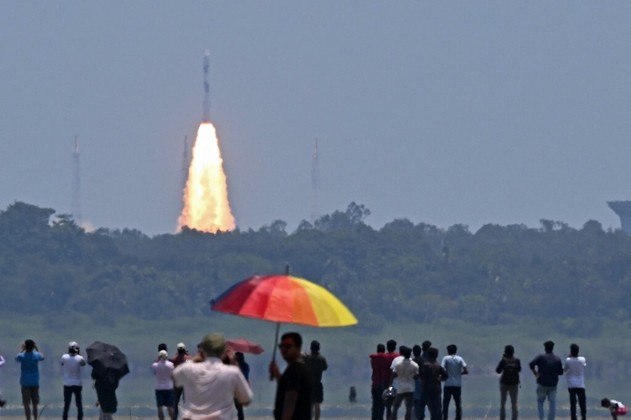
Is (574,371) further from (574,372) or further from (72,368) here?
(72,368)

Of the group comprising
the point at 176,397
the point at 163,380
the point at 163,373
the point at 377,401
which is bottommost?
the point at 176,397

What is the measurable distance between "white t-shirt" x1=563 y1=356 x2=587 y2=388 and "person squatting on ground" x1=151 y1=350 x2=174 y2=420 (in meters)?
7.25

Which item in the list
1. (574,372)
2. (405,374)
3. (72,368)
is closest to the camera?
(405,374)

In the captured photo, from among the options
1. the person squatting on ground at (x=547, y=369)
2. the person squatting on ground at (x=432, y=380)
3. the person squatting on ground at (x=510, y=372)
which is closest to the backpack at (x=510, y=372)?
the person squatting on ground at (x=510, y=372)

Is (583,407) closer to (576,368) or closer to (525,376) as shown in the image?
(576,368)

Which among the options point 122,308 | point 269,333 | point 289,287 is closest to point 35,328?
point 122,308

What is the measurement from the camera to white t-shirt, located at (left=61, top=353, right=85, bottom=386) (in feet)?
123

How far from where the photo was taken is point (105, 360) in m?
37.3

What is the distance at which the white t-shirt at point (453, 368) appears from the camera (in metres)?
38.8

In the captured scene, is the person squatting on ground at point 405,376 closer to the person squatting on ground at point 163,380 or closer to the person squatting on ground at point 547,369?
the person squatting on ground at point 547,369

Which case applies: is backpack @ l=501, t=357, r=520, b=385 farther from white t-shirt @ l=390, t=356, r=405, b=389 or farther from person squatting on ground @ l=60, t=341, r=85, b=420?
person squatting on ground @ l=60, t=341, r=85, b=420

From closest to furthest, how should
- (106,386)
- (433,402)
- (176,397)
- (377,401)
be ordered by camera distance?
(176,397), (106,386), (433,402), (377,401)

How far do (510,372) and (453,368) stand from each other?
1.16 metres

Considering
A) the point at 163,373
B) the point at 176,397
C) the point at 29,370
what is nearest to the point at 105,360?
the point at 163,373
